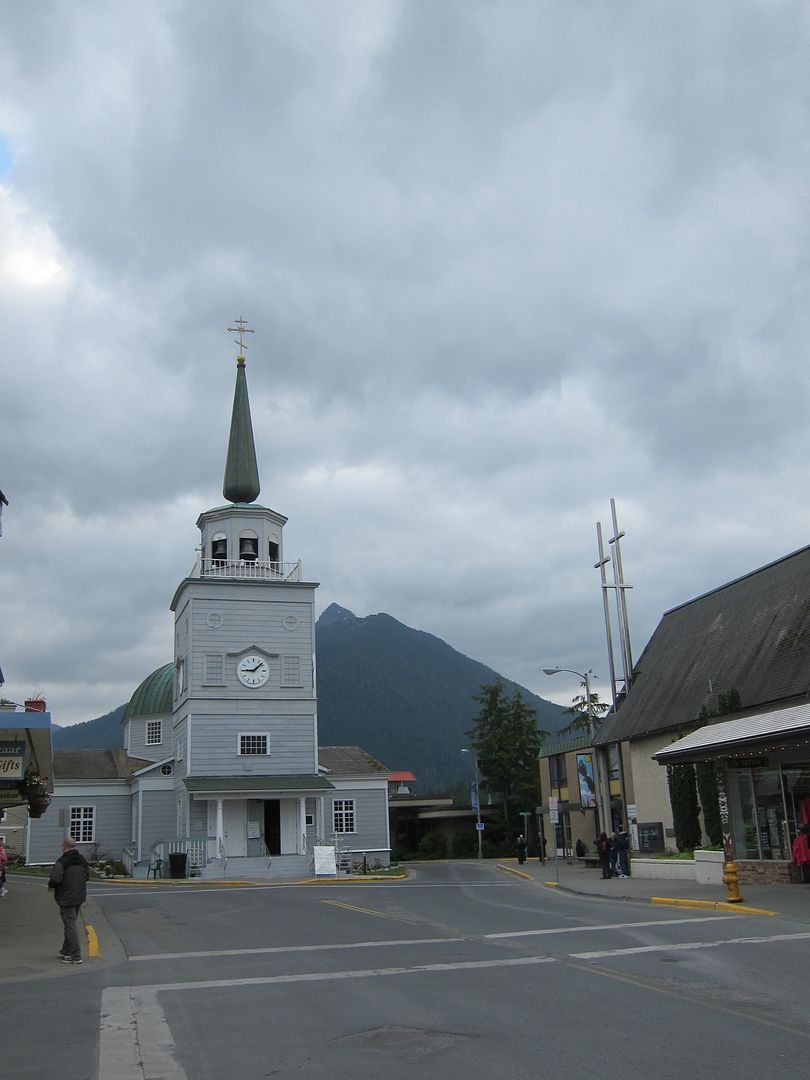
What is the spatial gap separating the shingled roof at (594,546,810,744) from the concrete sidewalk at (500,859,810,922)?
4654mm

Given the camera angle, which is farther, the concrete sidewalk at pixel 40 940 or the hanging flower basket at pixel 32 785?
the hanging flower basket at pixel 32 785

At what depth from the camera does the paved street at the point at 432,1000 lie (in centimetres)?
750

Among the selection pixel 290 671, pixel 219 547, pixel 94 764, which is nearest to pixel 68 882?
pixel 290 671

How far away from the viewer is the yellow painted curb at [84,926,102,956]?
14.7m

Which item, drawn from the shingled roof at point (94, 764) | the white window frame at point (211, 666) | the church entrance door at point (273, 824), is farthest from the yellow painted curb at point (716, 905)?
the shingled roof at point (94, 764)

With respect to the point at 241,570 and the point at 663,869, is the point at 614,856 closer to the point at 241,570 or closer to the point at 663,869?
the point at 663,869

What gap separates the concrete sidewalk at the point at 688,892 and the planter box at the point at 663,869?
42cm

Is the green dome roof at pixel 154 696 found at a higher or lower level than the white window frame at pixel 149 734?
higher

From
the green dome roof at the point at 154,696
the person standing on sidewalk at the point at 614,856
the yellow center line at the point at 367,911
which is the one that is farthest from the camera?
the green dome roof at the point at 154,696

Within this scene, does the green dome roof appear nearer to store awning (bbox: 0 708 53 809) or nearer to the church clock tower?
the church clock tower

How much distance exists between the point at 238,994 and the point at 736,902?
11277 millimetres

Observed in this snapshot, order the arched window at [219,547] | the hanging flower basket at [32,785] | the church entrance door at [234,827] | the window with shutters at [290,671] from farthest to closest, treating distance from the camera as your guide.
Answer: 1. the arched window at [219,547]
2. the window with shutters at [290,671]
3. the church entrance door at [234,827]
4. the hanging flower basket at [32,785]

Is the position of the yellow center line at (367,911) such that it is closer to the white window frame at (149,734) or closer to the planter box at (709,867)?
the planter box at (709,867)

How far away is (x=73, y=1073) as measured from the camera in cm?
741
